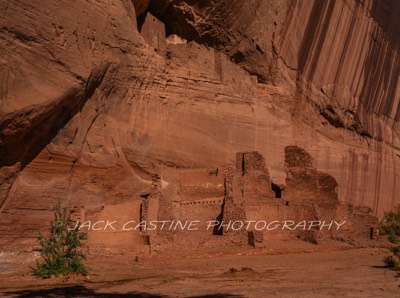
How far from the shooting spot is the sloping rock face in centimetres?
1595

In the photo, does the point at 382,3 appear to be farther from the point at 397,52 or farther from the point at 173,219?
the point at 173,219

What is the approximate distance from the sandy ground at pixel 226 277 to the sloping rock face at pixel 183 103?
2.25 meters

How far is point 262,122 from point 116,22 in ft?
28.5

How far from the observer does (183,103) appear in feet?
71.6

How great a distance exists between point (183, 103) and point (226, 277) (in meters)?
10.8

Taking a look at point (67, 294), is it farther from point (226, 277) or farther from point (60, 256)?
point (226, 277)

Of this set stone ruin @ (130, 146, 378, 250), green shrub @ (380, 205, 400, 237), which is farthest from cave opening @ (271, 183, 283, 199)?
green shrub @ (380, 205, 400, 237)

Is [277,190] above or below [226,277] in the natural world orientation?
above

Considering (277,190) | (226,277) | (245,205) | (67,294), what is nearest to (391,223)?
(277,190)

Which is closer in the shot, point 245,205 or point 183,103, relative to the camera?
point 245,205

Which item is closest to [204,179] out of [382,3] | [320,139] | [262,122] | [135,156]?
[135,156]

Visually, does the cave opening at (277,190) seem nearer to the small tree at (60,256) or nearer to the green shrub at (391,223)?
the green shrub at (391,223)

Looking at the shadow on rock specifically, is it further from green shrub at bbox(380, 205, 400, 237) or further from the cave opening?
green shrub at bbox(380, 205, 400, 237)

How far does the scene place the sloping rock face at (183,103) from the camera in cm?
1595
